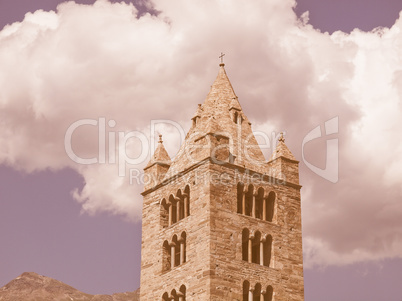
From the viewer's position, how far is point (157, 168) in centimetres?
5709

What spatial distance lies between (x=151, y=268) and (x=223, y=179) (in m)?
7.42

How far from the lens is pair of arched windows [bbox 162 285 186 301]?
165 ft

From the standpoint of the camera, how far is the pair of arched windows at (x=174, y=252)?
2045 inches

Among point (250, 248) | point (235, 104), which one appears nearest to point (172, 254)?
point (250, 248)

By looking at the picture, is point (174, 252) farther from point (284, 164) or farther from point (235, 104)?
point (235, 104)

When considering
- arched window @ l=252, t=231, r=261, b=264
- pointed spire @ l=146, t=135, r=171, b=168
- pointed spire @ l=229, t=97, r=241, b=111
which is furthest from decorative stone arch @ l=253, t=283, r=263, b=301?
pointed spire @ l=229, t=97, r=241, b=111

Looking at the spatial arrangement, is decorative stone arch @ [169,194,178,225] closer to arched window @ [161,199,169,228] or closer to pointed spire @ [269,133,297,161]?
arched window @ [161,199,169,228]

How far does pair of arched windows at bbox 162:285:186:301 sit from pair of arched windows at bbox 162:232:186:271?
5.52ft

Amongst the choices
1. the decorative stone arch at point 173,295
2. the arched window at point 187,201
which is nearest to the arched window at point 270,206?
the arched window at point 187,201

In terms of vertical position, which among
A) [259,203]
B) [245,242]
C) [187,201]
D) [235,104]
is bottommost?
[245,242]

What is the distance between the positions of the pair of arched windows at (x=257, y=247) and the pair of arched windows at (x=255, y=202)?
131cm

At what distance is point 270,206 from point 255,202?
1282mm

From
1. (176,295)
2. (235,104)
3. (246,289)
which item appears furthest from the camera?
(235,104)

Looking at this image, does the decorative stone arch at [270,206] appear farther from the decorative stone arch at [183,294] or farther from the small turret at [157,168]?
the small turret at [157,168]
